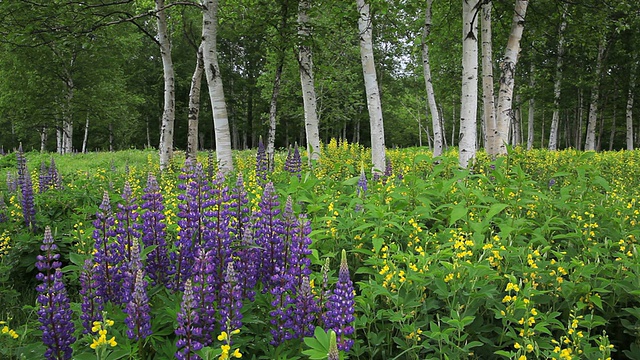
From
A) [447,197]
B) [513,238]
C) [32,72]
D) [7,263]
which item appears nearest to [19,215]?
[7,263]

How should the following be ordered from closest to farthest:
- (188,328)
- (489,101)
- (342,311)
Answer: (188,328) → (342,311) → (489,101)

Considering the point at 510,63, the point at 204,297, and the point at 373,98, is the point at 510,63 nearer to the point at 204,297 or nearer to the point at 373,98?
the point at 373,98

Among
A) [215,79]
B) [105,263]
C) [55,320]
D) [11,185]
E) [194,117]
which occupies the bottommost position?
[55,320]

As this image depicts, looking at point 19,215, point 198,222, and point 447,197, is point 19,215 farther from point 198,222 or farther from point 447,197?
point 447,197

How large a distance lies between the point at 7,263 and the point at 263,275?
3151mm

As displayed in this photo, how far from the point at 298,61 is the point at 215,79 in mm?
2712

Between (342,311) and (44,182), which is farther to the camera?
(44,182)

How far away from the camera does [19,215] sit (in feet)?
16.7

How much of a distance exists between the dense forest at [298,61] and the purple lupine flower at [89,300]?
6086 millimetres

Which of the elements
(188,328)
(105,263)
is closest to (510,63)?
(105,263)

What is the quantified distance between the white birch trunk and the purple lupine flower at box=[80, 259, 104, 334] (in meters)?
5.58

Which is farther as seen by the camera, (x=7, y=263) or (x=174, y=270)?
(x=7, y=263)

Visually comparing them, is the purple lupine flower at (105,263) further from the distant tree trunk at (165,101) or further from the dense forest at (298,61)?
the distant tree trunk at (165,101)

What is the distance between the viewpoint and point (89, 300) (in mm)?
2346
